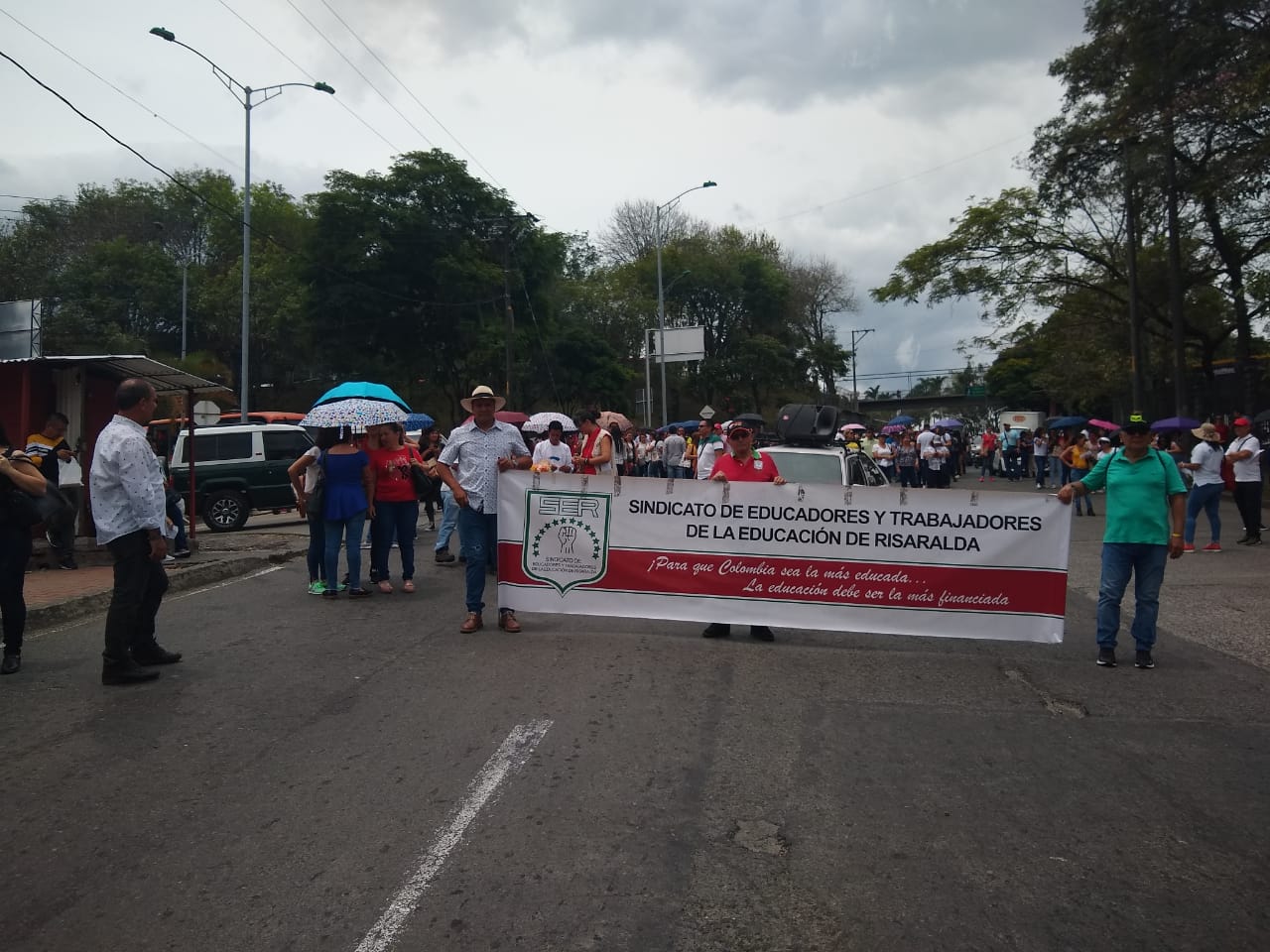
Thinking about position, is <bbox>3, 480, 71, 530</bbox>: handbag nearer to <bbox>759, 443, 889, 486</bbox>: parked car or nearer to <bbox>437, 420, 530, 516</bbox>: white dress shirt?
<bbox>437, 420, 530, 516</bbox>: white dress shirt

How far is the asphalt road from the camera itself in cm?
354

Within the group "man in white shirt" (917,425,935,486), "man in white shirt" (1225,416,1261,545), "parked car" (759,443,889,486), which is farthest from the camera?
"man in white shirt" (917,425,935,486)

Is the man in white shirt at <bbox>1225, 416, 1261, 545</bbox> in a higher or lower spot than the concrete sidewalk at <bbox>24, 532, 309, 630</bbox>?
higher

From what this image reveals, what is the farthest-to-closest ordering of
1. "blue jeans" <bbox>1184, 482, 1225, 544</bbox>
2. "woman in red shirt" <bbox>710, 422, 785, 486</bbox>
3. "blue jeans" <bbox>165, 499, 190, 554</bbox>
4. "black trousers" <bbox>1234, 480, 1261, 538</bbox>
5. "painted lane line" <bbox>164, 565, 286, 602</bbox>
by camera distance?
"black trousers" <bbox>1234, 480, 1261, 538</bbox>, "blue jeans" <bbox>1184, 482, 1225, 544</bbox>, "blue jeans" <bbox>165, 499, 190, 554</bbox>, "painted lane line" <bbox>164, 565, 286, 602</bbox>, "woman in red shirt" <bbox>710, 422, 785, 486</bbox>

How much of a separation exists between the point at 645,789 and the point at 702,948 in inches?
54.7

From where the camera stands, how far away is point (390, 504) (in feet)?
33.8

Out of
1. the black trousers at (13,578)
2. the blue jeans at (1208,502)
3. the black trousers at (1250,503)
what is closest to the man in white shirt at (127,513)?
the black trousers at (13,578)

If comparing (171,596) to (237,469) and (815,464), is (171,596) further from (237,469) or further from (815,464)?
(237,469)

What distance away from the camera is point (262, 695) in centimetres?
646

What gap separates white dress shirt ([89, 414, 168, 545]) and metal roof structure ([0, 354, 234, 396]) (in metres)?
6.28

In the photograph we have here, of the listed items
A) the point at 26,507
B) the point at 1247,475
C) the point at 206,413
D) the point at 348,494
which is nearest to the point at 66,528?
the point at 26,507

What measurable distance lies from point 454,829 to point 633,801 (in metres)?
0.80

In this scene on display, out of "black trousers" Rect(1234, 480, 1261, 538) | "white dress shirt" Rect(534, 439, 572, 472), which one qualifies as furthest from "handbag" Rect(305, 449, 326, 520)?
"black trousers" Rect(1234, 480, 1261, 538)

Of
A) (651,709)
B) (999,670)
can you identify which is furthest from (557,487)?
(999,670)
